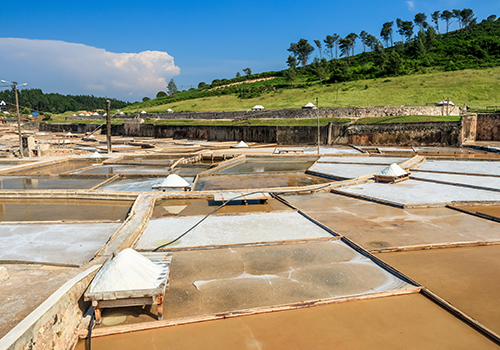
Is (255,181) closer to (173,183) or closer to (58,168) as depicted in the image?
(173,183)

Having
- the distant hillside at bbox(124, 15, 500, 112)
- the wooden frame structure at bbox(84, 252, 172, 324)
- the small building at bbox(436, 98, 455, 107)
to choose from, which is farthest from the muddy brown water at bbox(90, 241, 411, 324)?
the distant hillside at bbox(124, 15, 500, 112)

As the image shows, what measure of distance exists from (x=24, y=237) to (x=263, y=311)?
6.85m

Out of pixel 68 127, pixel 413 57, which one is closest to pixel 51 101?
pixel 68 127

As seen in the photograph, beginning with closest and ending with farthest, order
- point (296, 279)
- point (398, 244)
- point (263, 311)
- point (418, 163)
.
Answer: point (263, 311) → point (296, 279) → point (398, 244) → point (418, 163)

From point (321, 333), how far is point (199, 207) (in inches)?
302

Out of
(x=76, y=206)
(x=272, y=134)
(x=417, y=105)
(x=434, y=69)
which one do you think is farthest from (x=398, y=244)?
(x=434, y=69)

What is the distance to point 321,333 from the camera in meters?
4.77

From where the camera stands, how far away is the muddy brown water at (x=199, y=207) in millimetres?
11133

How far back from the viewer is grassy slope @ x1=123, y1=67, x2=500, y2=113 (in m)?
44.2

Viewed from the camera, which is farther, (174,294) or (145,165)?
(145,165)

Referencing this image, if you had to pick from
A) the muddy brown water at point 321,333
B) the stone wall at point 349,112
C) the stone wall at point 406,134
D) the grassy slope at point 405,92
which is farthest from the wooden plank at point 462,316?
the grassy slope at point 405,92

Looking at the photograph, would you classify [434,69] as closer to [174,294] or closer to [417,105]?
[417,105]

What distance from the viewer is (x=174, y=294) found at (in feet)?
18.8

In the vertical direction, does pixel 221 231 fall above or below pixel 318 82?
below
